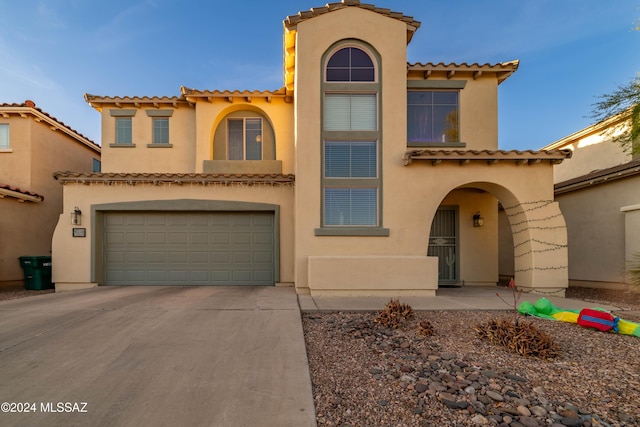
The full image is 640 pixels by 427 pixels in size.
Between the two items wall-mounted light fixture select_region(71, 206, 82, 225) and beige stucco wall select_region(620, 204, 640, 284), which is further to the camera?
wall-mounted light fixture select_region(71, 206, 82, 225)

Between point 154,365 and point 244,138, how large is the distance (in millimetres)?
8929

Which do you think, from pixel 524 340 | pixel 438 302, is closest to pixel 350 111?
pixel 438 302

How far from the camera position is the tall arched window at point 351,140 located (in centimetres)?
799

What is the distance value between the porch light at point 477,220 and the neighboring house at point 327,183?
0.15 ft

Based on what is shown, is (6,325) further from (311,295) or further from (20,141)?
(20,141)

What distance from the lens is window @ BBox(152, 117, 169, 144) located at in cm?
1115

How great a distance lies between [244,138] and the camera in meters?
11.1

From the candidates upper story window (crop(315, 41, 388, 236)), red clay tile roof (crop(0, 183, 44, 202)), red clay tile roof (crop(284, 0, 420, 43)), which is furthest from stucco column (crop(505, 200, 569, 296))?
red clay tile roof (crop(0, 183, 44, 202))

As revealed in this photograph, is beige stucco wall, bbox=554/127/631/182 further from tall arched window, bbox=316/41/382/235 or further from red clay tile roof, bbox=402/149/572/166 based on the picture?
tall arched window, bbox=316/41/382/235

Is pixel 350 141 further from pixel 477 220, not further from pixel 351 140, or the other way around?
pixel 477 220

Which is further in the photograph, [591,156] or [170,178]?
[591,156]

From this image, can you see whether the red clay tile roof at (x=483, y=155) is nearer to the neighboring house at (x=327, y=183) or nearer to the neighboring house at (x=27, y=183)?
the neighboring house at (x=327, y=183)

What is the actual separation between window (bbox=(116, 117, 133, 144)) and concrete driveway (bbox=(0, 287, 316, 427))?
6858 mm

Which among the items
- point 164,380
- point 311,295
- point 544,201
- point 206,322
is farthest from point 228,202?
point 544,201
